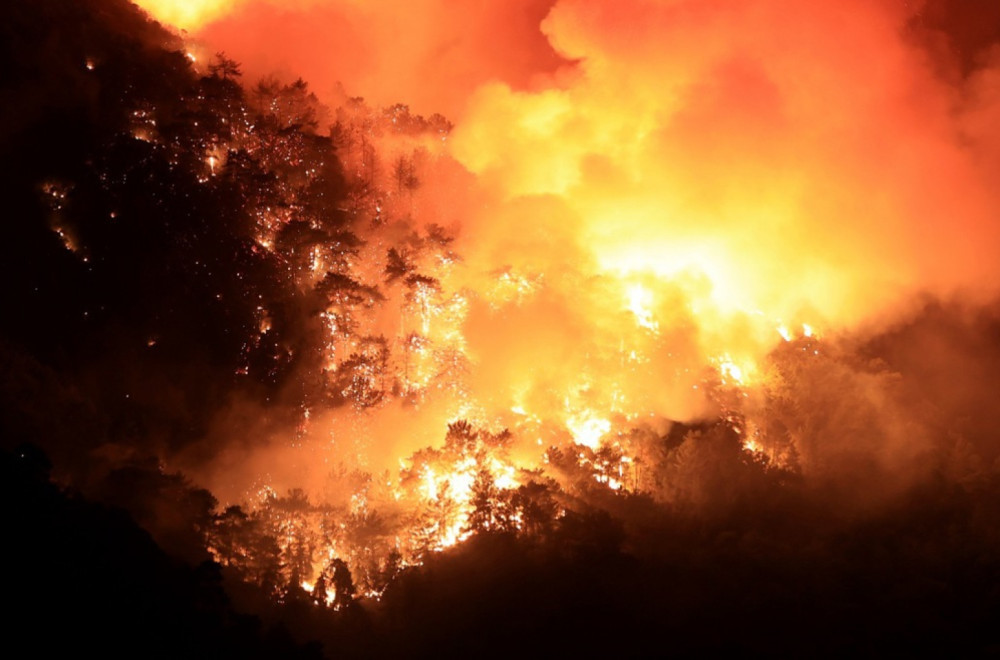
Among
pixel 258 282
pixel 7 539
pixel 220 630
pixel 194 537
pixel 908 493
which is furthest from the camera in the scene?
pixel 908 493

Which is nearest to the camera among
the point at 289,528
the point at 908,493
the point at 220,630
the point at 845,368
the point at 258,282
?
the point at 220,630

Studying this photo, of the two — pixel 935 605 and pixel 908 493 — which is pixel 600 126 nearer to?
pixel 908 493

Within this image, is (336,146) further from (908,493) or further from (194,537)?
(908,493)

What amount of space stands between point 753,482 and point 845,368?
Answer: 21.5 ft

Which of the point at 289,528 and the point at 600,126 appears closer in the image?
the point at 289,528

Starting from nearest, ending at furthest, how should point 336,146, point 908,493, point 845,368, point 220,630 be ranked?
1. point 220,630
2. point 908,493
3. point 336,146
4. point 845,368

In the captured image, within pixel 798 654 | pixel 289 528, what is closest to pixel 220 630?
pixel 289 528

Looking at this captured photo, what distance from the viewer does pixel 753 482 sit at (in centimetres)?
2017

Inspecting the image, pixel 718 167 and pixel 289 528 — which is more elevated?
pixel 718 167

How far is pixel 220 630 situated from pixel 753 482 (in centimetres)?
1309

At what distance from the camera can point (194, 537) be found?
14844 mm

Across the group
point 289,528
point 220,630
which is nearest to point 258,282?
point 289,528

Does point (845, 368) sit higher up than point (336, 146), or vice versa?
point (336, 146)

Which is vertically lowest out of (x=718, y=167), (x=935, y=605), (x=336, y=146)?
(x=935, y=605)
